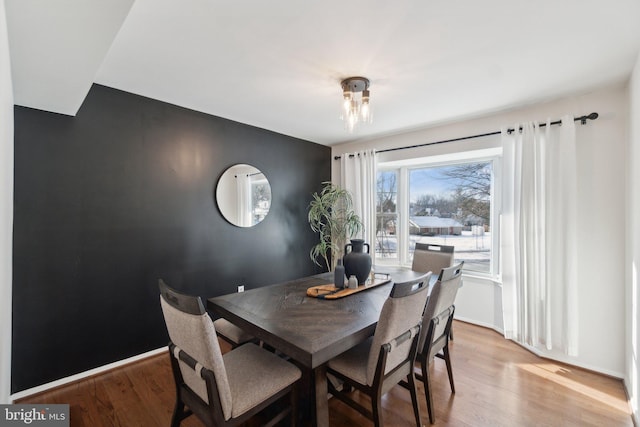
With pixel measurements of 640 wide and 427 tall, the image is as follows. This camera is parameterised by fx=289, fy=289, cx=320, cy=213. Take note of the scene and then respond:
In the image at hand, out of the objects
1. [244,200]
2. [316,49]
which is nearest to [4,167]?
[316,49]

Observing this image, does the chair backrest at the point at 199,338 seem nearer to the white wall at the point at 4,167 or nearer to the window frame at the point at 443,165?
the white wall at the point at 4,167

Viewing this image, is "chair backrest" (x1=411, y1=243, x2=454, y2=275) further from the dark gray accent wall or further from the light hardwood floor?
the dark gray accent wall

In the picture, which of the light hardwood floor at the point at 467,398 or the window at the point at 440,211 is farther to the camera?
the window at the point at 440,211

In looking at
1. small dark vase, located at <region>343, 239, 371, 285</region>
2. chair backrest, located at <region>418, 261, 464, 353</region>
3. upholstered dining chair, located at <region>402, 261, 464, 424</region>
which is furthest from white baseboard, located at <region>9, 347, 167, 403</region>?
chair backrest, located at <region>418, 261, 464, 353</region>

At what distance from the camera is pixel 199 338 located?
1231 mm

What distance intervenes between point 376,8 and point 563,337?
3.00m

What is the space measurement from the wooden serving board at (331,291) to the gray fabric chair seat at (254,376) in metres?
0.52

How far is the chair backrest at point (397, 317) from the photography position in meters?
1.43

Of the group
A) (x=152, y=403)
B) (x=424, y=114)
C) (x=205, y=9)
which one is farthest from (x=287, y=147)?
(x=152, y=403)

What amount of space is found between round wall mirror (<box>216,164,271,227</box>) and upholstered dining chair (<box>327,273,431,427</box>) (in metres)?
2.02

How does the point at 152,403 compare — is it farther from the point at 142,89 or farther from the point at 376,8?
the point at 376,8

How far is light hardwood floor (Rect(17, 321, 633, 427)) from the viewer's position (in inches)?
72.6

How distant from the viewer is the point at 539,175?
8.68ft

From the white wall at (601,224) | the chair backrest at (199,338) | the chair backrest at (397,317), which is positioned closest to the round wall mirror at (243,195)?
the chair backrest at (199,338)
